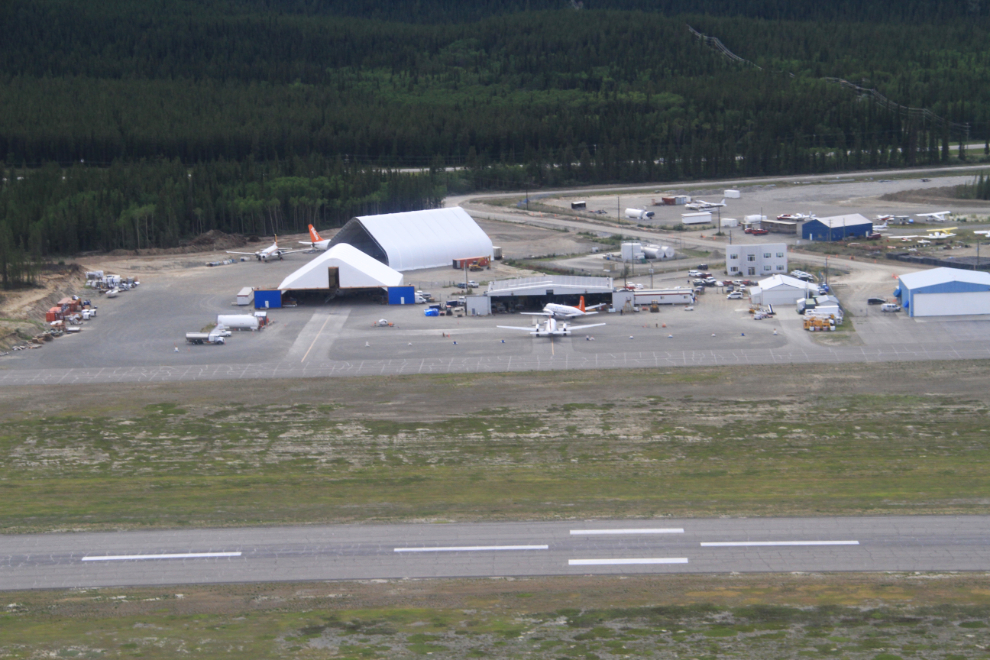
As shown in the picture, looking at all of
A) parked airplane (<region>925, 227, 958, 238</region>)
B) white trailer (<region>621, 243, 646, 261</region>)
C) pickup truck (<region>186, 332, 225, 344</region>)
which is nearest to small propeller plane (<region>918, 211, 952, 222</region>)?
parked airplane (<region>925, 227, 958, 238</region>)

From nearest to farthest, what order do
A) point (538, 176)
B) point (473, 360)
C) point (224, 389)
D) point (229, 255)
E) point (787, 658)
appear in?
point (787, 658) → point (224, 389) → point (473, 360) → point (229, 255) → point (538, 176)

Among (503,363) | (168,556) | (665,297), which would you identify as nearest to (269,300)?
(503,363)

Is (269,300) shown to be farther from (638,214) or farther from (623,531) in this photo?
(638,214)

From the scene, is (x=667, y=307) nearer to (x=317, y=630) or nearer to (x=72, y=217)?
(x=317, y=630)

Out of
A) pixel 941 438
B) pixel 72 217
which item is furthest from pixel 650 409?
pixel 72 217

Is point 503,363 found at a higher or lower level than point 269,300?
lower
